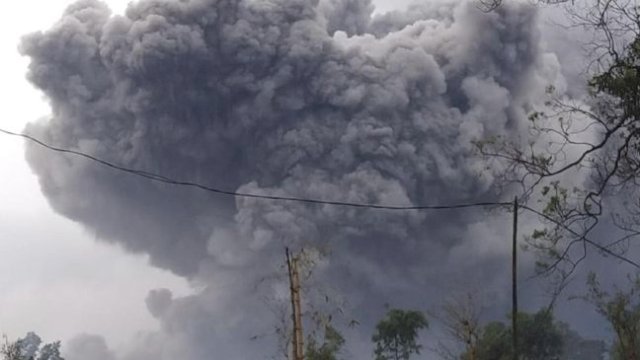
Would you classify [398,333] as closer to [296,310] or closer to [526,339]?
[526,339]

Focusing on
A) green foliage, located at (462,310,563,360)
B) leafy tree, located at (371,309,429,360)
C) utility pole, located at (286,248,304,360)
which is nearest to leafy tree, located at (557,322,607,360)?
green foliage, located at (462,310,563,360)

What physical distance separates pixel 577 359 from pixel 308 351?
7483cm

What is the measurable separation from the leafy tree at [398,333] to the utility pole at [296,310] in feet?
126

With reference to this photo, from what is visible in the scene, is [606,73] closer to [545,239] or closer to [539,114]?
[539,114]

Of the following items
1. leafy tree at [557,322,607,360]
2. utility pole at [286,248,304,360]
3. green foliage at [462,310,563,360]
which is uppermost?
leafy tree at [557,322,607,360]

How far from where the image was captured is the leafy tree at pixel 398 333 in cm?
6150

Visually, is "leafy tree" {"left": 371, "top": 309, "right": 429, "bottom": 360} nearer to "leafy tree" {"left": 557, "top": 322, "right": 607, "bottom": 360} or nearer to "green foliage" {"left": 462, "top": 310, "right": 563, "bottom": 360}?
"green foliage" {"left": 462, "top": 310, "right": 563, "bottom": 360}

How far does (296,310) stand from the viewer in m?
23.6

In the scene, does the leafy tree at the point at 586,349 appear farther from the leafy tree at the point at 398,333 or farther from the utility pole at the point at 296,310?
the utility pole at the point at 296,310

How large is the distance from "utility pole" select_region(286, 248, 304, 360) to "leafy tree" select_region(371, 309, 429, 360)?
38367mm

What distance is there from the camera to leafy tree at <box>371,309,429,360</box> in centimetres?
6150

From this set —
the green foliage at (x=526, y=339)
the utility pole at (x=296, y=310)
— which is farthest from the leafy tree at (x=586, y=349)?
the utility pole at (x=296, y=310)

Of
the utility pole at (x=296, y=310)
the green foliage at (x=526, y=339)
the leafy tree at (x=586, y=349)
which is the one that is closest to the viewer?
the utility pole at (x=296, y=310)

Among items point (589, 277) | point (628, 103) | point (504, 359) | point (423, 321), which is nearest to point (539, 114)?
point (628, 103)
